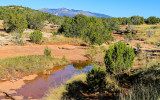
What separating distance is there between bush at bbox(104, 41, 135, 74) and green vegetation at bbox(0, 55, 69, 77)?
647cm

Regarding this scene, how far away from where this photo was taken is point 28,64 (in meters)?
12.7

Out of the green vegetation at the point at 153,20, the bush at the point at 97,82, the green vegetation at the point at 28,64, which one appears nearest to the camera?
the bush at the point at 97,82

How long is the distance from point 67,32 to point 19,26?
9.11 meters

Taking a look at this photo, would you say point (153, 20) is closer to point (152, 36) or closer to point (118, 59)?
point (152, 36)

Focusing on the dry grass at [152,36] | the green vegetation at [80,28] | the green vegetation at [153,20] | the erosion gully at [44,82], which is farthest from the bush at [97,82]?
the green vegetation at [153,20]

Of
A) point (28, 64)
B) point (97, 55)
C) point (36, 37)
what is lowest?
point (28, 64)

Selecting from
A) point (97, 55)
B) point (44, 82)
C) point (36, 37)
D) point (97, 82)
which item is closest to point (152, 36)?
point (97, 55)

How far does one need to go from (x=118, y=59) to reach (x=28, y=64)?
25.2 ft

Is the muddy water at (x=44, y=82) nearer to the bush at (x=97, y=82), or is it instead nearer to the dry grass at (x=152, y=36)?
the bush at (x=97, y=82)

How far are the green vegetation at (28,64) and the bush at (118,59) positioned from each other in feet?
21.2

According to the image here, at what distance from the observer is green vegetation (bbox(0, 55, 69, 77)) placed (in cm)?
1160

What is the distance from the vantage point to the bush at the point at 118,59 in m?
8.73

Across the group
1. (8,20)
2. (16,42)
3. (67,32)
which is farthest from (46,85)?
(8,20)

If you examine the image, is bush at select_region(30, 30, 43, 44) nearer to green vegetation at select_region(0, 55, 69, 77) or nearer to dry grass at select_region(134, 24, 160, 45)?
green vegetation at select_region(0, 55, 69, 77)
